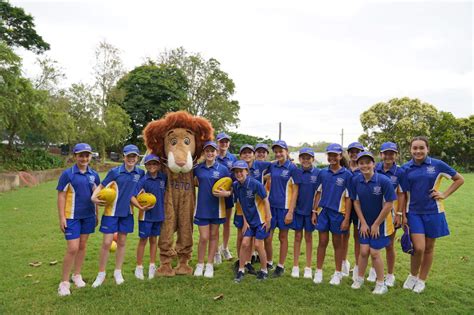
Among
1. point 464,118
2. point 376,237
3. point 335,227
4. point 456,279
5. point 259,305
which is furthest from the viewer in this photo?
point 464,118

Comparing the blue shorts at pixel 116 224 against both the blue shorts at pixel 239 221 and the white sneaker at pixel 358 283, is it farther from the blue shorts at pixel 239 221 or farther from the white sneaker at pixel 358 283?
the white sneaker at pixel 358 283

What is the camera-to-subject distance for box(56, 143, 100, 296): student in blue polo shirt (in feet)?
14.9

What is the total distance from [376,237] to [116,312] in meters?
3.13

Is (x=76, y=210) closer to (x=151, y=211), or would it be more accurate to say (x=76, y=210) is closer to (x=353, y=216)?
(x=151, y=211)

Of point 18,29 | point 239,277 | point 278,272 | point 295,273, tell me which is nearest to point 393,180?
point 295,273

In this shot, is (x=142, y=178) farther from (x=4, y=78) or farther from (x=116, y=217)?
(x=4, y=78)

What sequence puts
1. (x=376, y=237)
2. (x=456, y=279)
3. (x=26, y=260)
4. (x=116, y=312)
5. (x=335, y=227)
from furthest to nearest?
1. (x=26, y=260)
2. (x=456, y=279)
3. (x=335, y=227)
4. (x=376, y=237)
5. (x=116, y=312)

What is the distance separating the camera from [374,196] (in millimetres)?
4594

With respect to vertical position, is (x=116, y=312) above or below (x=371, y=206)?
below

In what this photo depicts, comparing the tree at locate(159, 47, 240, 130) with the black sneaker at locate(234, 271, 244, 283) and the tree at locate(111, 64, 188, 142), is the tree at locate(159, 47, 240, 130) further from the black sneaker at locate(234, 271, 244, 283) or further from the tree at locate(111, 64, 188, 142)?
the black sneaker at locate(234, 271, 244, 283)

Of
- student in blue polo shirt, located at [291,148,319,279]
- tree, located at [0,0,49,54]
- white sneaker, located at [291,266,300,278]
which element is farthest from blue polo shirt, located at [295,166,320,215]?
tree, located at [0,0,49,54]

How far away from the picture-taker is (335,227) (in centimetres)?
489

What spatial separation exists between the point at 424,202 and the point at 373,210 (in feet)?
2.24

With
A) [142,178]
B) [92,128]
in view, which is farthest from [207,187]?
[92,128]
